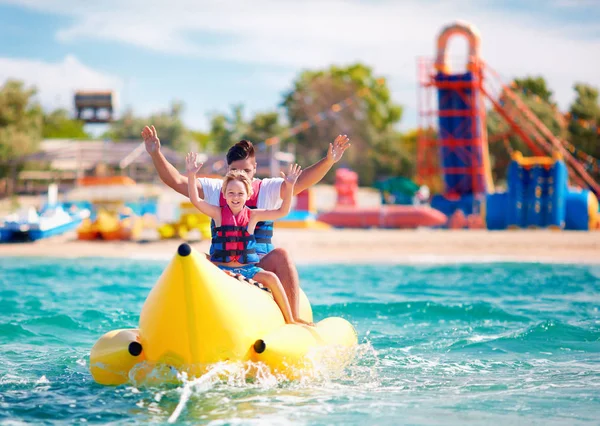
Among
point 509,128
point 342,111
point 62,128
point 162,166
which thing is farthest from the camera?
point 62,128

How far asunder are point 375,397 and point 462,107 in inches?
643

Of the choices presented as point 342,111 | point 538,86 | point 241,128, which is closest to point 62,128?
point 241,128

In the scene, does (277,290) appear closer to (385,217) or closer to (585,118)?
(385,217)

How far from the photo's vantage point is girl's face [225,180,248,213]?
14.1 ft

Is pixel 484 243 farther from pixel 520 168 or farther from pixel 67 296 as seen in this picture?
pixel 67 296

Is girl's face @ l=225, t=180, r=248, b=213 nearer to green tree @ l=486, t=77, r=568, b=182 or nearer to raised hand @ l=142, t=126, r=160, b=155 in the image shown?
raised hand @ l=142, t=126, r=160, b=155

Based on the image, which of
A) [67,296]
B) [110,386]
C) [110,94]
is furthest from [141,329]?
[110,94]

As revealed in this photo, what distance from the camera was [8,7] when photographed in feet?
117

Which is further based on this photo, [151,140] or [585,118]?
[585,118]

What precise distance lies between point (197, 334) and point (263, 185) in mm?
1170

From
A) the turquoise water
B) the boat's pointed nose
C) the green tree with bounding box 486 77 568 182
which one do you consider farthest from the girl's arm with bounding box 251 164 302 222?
the green tree with bounding box 486 77 568 182

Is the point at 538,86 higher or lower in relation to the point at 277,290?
higher

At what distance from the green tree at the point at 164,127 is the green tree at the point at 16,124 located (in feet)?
38.1

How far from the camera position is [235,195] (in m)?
4.31
